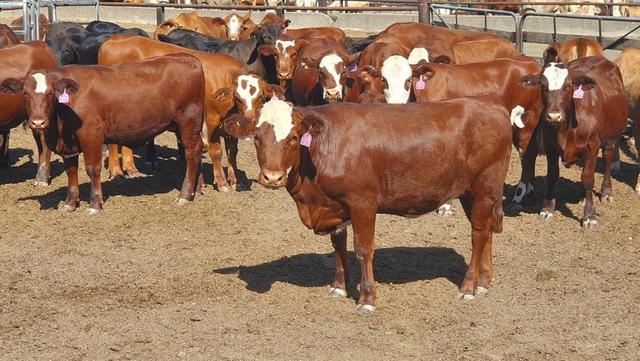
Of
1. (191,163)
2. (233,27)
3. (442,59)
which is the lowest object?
(191,163)

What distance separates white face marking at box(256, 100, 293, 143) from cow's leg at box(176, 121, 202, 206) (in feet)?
15.6

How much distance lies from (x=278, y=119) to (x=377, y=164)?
925 millimetres

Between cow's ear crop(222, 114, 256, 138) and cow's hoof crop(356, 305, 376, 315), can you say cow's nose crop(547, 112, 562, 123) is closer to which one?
cow's hoof crop(356, 305, 376, 315)

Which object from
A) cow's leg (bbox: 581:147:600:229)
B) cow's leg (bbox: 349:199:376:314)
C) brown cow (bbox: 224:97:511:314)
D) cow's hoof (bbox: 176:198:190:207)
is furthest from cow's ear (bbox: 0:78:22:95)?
cow's leg (bbox: 581:147:600:229)

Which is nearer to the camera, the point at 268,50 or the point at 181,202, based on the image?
the point at 181,202

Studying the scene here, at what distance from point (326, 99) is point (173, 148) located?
3.01 meters

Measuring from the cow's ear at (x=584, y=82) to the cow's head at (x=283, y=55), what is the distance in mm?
5524

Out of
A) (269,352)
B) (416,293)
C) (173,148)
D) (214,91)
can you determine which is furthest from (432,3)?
(269,352)

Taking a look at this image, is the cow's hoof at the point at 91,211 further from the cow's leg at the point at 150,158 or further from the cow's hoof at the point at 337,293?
the cow's hoof at the point at 337,293

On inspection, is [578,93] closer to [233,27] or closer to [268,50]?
[268,50]

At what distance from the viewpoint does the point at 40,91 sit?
1139cm

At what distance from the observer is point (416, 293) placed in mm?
9023

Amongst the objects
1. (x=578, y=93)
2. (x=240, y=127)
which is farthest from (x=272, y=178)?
(x=578, y=93)

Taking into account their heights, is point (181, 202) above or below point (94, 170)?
below
